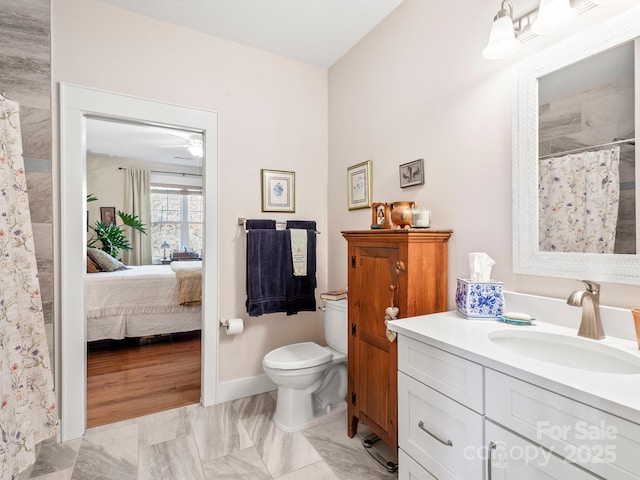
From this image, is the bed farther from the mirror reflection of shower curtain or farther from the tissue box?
the mirror reflection of shower curtain

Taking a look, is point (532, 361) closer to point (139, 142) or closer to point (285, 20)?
point (285, 20)

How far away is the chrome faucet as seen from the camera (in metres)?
1.03

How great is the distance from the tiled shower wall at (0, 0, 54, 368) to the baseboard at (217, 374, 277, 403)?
108cm

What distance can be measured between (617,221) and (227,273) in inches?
83.8

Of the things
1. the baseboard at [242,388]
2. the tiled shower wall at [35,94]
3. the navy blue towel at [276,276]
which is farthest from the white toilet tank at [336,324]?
the tiled shower wall at [35,94]

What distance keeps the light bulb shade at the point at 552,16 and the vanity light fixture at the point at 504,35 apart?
9cm

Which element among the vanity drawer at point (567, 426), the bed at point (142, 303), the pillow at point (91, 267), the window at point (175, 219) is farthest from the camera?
the window at point (175, 219)

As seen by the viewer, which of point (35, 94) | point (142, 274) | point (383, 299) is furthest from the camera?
point (142, 274)

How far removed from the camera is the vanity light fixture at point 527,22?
1107 mm

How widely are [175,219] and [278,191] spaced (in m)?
4.75

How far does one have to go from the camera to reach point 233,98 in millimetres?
2330

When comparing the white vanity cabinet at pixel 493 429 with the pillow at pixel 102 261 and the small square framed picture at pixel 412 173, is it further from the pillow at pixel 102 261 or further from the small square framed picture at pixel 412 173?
the pillow at pixel 102 261

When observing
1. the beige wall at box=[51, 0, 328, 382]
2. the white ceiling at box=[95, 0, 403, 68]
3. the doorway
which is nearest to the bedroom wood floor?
the doorway

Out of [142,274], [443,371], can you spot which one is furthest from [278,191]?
[142,274]
